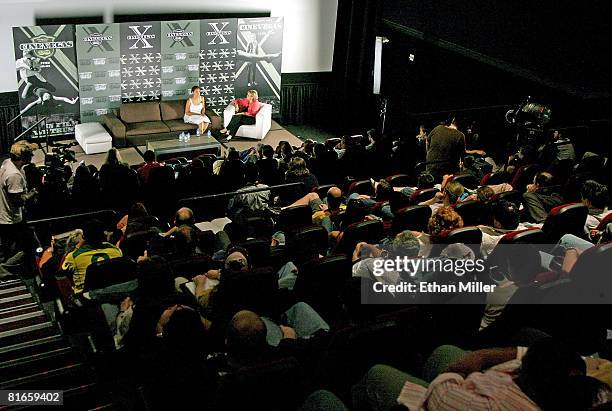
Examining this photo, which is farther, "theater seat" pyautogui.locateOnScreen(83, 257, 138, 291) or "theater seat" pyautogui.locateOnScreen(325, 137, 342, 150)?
"theater seat" pyautogui.locateOnScreen(325, 137, 342, 150)

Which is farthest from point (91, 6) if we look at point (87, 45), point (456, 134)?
point (456, 134)

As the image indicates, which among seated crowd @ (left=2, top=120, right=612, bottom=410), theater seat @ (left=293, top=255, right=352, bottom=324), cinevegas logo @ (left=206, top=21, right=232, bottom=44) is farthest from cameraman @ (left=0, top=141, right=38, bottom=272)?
cinevegas logo @ (left=206, top=21, right=232, bottom=44)

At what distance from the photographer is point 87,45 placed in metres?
11.5

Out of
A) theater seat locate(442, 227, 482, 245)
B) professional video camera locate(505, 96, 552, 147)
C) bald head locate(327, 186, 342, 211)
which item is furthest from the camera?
professional video camera locate(505, 96, 552, 147)

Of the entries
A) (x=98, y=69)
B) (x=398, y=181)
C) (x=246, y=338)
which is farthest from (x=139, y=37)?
(x=246, y=338)

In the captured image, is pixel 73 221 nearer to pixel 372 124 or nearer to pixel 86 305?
pixel 86 305

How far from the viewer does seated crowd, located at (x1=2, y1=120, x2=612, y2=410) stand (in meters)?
2.99

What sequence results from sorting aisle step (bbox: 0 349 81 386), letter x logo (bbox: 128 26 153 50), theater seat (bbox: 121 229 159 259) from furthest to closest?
letter x logo (bbox: 128 26 153 50) → theater seat (bbox: 121 229 159 259) → aisle step (bbox: 0 349 81 386)

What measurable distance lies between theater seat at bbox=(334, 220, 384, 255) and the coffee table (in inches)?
237

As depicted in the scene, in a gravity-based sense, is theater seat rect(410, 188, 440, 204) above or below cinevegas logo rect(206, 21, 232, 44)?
below

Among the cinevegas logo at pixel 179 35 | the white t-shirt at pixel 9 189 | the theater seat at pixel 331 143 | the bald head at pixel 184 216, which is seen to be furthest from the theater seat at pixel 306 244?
the cinevegas logo at pixel 179 35

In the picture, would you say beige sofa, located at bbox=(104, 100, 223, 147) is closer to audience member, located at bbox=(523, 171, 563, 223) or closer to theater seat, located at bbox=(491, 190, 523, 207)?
theater seat, located at bbox=(491, 190, 523, 207)

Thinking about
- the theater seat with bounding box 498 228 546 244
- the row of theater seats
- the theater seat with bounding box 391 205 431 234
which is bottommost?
the row of theater seats

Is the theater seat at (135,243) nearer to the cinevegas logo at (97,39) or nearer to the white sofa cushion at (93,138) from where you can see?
the white sofa cushion at (93,138)
